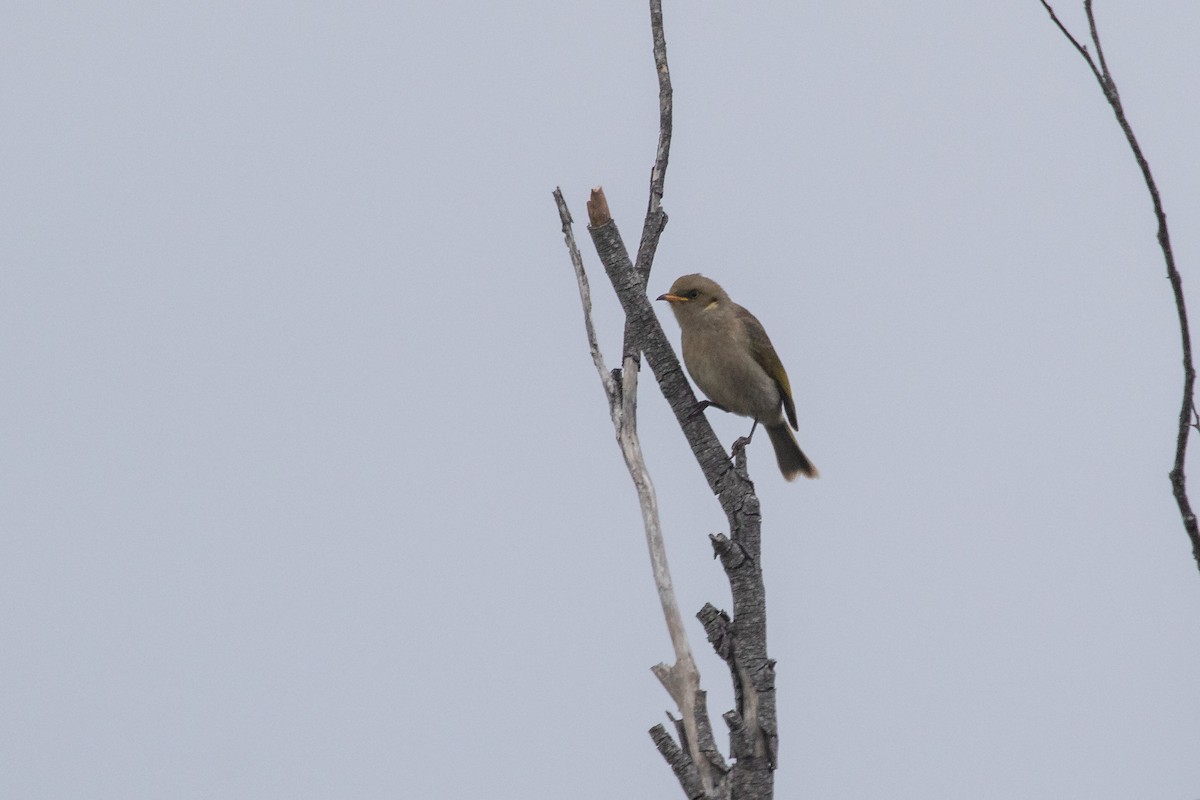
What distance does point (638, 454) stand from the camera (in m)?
5.64

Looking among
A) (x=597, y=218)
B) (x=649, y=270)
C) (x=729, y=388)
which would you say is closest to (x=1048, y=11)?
(x=597, y=218)

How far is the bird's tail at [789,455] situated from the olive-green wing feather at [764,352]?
2.78 ft

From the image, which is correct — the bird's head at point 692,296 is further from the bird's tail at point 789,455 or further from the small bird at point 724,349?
the bird's tail at point 789,455

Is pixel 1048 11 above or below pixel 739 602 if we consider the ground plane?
above

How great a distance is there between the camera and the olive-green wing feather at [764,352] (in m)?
9.37

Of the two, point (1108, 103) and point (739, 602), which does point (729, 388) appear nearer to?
point (739, 602)

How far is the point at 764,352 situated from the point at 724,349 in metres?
0.47

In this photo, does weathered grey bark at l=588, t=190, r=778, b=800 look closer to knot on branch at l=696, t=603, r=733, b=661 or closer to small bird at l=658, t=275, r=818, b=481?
knot on branch at l=696, t=603, r=733, b=661

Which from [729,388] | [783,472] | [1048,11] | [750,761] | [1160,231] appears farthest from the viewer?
[783,472]

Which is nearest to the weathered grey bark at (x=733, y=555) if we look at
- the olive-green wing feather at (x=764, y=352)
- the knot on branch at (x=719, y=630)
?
the knot on branch at (x=719, y=630)

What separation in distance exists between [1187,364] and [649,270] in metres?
3.32

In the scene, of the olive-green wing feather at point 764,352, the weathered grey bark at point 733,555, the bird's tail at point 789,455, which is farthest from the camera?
the bird's tail at point 789,455

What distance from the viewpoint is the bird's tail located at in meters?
10.7

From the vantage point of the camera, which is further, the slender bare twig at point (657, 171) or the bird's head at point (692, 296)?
the bird's head at point (692, 296)
